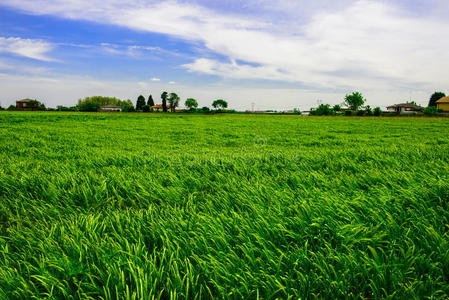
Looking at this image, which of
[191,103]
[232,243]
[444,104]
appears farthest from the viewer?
[191,103]

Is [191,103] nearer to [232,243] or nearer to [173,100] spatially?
[173,100]

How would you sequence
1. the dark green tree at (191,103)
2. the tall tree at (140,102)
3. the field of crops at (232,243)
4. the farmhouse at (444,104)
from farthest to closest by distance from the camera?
the dark green tree at (191,103)
the tall tree at (140,102)
the farmhouse at (444,104)
the field of crops at (232,243)

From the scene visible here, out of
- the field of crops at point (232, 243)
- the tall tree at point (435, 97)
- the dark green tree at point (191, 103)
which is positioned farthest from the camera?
the dark green tree at point (191, 103)

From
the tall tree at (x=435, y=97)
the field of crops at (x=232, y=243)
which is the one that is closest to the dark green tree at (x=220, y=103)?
the tall tree at (x=435, y=97)

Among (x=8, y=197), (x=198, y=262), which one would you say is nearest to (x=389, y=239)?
(x=198, y=262)

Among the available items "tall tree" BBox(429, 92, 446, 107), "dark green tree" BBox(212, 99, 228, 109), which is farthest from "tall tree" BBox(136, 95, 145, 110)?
"tall tree" BBox(429, 92, 446, 107)

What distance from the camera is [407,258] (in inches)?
61.2

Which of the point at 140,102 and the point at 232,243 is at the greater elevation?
the point at 140,102

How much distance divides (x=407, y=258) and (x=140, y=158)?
14.8 feet

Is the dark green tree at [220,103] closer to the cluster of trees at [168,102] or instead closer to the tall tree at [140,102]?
the cluster of trees at [168,102]

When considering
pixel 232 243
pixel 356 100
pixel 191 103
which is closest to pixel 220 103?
pixel 191 103

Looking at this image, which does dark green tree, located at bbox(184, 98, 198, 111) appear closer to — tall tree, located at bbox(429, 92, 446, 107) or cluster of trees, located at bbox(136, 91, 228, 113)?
cluster of trees, located at bbox(136, 91, 228, 113)

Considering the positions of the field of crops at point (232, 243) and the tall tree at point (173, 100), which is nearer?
the field of crops at point (232, 243)

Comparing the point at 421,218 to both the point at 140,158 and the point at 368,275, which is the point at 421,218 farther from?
the point at 140,158
